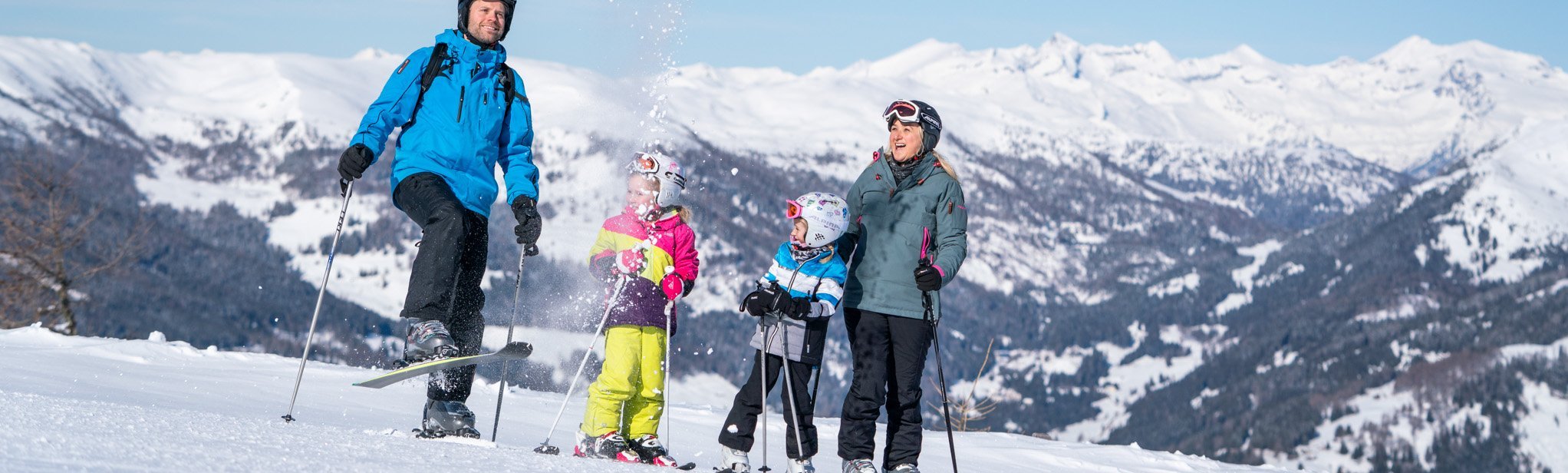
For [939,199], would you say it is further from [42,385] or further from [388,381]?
[42,385]

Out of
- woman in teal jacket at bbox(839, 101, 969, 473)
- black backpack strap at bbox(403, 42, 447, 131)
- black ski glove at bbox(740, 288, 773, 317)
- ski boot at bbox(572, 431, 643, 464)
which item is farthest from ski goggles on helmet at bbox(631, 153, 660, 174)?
ski boot at bbox(572, 431, 643, 464)

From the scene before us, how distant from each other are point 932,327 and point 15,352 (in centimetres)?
765

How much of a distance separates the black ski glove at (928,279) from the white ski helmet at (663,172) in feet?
4.99

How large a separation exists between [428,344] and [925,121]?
119 inches

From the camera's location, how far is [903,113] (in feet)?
23.1

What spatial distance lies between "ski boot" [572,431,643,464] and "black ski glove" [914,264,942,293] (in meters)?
1.80

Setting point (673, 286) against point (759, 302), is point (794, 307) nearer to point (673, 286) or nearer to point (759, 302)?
point (759, 302)

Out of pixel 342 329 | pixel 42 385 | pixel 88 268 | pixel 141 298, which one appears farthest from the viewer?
pixel 342 329

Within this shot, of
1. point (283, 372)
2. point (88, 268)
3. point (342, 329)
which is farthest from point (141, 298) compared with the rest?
point (283, 372)

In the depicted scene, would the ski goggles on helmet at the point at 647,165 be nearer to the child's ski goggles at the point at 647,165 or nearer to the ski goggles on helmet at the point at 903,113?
the child's ski goggles at the point at 647,165

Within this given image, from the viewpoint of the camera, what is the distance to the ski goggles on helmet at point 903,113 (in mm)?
7023

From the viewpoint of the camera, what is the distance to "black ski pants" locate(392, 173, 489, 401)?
19.0ft

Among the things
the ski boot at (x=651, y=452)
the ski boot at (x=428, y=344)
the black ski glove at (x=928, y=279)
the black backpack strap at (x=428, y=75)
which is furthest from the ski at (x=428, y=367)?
the black ski glove at (x=928, y=279)

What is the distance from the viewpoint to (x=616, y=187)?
404 inches
